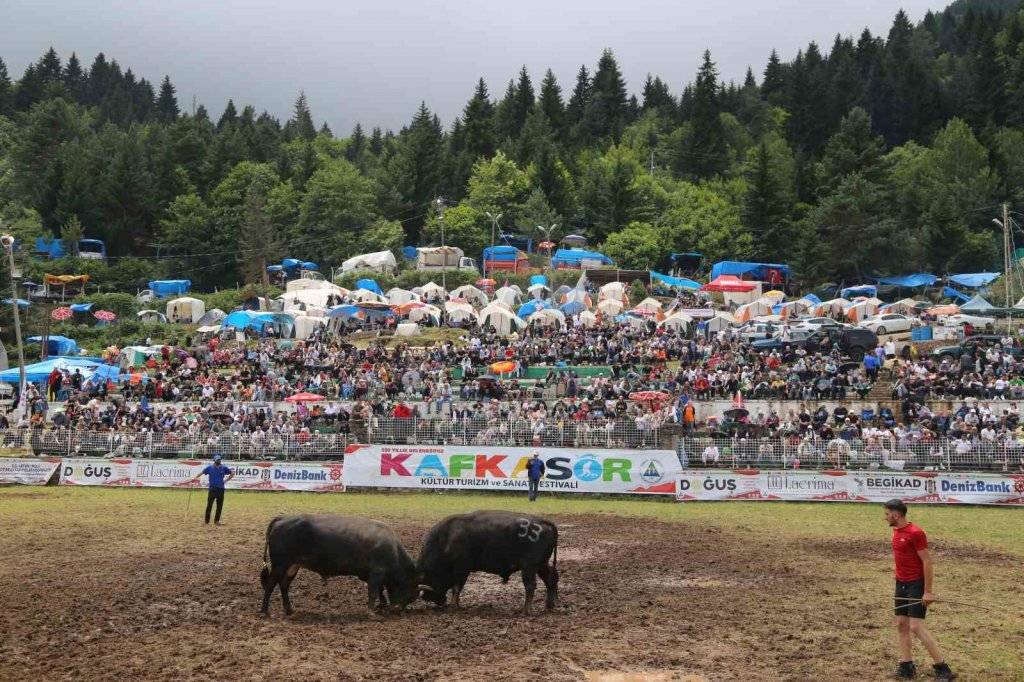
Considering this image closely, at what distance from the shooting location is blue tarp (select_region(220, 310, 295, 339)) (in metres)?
70.8

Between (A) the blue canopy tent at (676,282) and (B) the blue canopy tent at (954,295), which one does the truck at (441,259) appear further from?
(B) the blue canopy tent at (954,295)

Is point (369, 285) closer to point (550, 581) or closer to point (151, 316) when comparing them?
point (151, 316)

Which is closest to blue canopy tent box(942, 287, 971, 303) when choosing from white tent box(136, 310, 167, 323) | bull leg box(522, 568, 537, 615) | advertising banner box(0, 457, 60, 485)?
white tent box(136, 310, 167, 323)

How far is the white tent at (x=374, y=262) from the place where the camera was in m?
100

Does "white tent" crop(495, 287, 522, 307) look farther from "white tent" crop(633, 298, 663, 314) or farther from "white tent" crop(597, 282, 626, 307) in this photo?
"white tent" crop(633, 298, 663, 314)

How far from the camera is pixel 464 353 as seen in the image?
183 ft

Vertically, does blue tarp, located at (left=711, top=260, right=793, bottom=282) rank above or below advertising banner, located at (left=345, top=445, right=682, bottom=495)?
above

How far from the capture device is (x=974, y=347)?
1943 inches

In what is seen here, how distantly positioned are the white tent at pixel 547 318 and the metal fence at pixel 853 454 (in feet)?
109

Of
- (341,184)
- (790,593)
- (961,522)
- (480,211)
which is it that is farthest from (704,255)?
(790,593)

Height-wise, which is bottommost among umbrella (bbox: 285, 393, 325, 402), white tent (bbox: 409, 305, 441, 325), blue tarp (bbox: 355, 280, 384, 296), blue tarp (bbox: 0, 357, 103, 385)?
umbrella (bbox: 285, 393, 325, 402)

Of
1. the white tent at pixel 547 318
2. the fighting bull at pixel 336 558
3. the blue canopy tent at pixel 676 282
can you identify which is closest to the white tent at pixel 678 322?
the white tent at pixel 547 318

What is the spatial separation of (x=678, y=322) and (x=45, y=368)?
3914cm

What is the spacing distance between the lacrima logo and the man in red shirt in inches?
798
